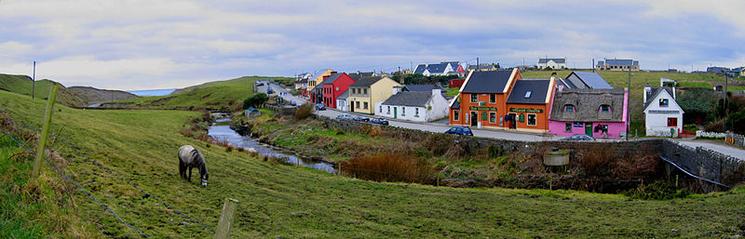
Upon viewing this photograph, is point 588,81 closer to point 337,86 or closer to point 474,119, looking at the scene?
point 474,119

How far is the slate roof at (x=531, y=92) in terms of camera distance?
51.8 metres

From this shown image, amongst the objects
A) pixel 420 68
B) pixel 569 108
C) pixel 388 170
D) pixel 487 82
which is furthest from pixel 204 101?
pixel 388 170

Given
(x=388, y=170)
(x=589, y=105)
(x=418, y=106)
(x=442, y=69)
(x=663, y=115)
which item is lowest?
(x=388, y=170)

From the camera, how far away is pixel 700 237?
15344 millimetres

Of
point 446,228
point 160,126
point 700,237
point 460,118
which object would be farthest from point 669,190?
point 160,126

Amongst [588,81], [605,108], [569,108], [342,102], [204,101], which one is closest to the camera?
[605,108]

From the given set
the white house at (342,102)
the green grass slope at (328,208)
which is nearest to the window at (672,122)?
the green grass slope at (328,208)

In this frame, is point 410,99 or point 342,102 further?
point 342,102

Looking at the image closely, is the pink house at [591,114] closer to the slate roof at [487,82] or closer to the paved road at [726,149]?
the slate roof at [487,82]

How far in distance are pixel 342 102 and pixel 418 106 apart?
76.1ft

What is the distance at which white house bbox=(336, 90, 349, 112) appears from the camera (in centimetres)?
8482

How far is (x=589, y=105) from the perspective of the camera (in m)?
49.3

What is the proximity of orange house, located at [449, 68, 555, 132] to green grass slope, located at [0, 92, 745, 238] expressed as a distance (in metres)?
26.9

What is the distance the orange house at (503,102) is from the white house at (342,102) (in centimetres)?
2846
